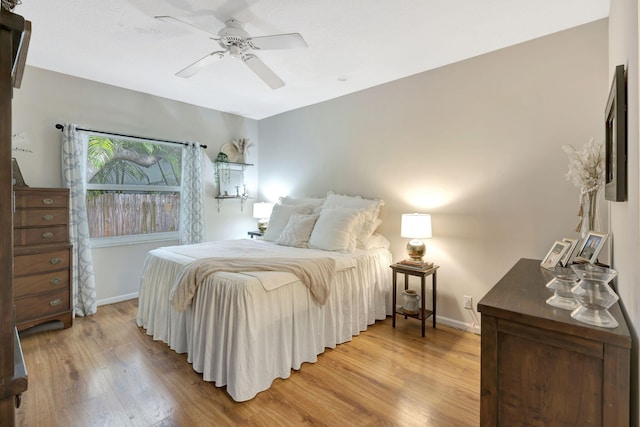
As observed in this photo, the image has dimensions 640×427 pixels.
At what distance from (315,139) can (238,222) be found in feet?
6.05

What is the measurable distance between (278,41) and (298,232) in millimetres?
1924

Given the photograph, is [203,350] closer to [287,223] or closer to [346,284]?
[346,284]

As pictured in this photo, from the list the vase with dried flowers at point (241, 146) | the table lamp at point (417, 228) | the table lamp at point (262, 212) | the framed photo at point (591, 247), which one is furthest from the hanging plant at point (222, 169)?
the framed photo at point (591, 247)

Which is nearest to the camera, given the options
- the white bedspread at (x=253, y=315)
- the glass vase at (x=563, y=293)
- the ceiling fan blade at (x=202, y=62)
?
the glass vase at (x=563, y=293)

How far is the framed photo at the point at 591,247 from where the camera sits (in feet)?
4.68

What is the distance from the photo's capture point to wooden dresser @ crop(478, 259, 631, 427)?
3.20 ft

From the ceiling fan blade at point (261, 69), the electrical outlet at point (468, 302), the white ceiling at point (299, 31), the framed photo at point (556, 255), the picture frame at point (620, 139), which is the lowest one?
the electrical outlet at point (468, 302)

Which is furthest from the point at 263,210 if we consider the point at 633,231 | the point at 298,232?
the point at 633,231

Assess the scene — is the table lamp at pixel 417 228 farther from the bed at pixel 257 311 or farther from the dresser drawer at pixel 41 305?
the dresser drawer at pixel 41 305

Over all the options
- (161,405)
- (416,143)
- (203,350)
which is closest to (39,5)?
(203,350)

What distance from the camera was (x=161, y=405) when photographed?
188 cm

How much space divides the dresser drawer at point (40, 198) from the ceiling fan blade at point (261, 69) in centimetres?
220

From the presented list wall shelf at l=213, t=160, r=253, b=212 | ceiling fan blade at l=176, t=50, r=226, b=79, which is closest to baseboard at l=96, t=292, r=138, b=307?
wall shelf at l=213, t=160, r=253, b=212

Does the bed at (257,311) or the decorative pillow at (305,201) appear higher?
the decorative pillow at (305,201)
